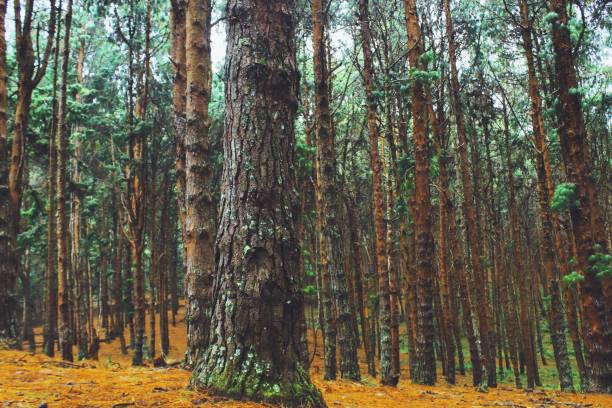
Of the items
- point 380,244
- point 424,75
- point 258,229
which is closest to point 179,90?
point 424,75

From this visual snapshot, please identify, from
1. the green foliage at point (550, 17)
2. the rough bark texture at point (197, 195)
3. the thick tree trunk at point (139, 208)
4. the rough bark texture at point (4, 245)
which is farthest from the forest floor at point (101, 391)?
the green foliage at point (550, 17)

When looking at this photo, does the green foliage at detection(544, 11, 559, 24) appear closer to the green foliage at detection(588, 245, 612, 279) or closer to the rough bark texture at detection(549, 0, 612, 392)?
the rough bark texture at detection(549, 0, 612, 392)

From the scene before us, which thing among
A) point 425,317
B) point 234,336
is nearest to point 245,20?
point 234,336

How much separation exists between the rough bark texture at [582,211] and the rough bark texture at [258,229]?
672 centimetres

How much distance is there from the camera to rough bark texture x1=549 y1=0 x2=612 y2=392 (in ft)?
26.6

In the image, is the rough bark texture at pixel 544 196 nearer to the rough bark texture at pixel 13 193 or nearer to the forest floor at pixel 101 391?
the forest floor at pixel 101 391

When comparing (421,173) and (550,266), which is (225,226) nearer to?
(421,173)

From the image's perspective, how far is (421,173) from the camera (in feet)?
32.2

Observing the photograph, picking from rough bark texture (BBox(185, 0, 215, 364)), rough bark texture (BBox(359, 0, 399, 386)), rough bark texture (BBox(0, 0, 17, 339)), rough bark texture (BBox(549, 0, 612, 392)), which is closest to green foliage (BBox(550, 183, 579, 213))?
rough bark texture (BBox(549, 0, 612, 392))

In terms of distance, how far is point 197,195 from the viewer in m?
5.83

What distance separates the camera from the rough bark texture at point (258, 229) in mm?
3219

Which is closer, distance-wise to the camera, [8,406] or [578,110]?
[8,406]

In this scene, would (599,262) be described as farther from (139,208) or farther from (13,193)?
(13,193)

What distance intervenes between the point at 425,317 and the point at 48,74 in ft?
54.4
